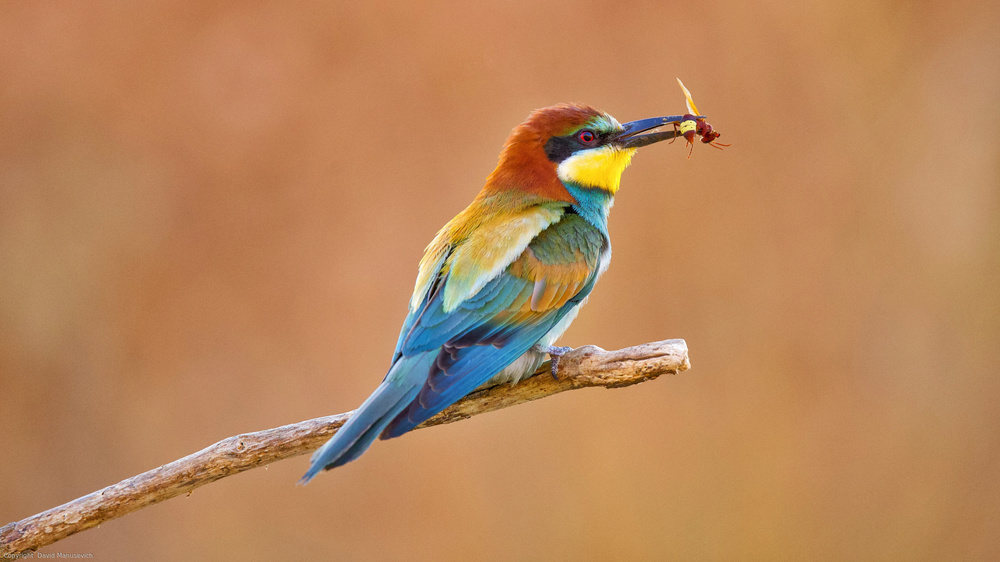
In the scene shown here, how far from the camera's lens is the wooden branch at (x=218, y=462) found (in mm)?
1313

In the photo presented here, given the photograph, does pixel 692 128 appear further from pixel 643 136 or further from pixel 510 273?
pixel 510 273

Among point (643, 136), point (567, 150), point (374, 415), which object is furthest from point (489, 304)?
point (643, 136)

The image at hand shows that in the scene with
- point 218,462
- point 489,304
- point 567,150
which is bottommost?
point 218,462

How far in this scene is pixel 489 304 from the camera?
4.89ft

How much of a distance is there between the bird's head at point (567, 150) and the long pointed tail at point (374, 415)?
0.52 m

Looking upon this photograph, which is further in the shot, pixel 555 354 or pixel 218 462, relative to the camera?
A: pixel 555 354

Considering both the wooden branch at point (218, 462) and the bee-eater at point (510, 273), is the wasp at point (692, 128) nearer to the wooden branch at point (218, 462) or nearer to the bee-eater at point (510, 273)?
the bee-eater at point (510, 273)

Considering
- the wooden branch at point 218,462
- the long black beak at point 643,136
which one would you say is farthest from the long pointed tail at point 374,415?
the long black beak at point 643,136

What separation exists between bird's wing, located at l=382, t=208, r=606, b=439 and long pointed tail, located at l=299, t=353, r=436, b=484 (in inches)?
0.6

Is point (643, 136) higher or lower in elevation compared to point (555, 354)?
higher

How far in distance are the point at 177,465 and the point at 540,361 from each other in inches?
26.2

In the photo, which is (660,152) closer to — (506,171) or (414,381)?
(506,171)

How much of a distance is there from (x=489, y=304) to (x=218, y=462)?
1.75ft

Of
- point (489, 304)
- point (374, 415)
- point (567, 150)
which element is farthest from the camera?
point (567, 150)
